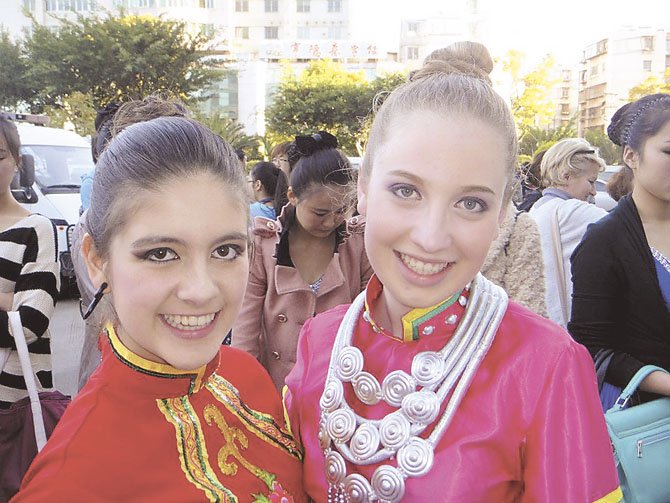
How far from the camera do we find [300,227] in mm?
2777

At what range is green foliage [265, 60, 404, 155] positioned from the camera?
104ft

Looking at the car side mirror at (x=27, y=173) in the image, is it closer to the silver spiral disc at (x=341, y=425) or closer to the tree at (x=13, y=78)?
the silver spiral disc at (x=341, y=425)

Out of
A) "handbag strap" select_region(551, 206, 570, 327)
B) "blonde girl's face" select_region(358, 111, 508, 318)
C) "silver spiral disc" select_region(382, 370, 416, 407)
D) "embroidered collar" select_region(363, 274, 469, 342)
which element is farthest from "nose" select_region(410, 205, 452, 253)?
"handbag strap" select_region(551, 206, 570, 327)

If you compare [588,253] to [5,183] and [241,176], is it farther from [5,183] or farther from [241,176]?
[5,183]

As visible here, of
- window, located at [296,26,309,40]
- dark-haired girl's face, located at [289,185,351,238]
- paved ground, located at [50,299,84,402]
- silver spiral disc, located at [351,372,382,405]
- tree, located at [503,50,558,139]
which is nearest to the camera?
silver spiral disc, located at [351,372,382,405]

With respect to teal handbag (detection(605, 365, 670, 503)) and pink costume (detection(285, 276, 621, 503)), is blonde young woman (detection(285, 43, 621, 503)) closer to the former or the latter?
pink costume (detection(285, 276, 621, 503))

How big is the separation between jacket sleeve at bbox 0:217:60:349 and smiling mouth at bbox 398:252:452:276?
5.84ft

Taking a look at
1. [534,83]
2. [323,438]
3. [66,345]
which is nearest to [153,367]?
[323,438]

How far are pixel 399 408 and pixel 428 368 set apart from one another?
0.11 meters

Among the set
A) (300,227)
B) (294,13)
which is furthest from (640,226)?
(294,13)

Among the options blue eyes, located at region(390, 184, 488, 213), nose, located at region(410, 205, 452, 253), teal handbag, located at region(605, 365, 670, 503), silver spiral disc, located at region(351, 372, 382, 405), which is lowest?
teal handbag, located at region(605, 365, 670, 503)

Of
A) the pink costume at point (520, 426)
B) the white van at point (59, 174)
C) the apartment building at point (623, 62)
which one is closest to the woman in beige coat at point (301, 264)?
the pink costume at point (520, 426)

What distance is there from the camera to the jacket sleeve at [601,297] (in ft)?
7.06

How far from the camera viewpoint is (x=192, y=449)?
1.37 meters
